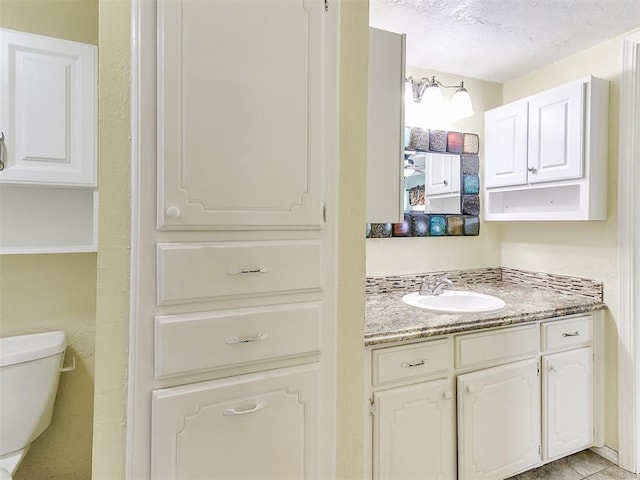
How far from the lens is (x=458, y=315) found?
164 centimetres

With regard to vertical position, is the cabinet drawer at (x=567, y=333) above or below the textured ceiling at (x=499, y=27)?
below

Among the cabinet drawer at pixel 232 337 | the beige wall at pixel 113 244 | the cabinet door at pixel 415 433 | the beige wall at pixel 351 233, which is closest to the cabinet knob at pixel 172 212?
the beige wall at pixel 113 244

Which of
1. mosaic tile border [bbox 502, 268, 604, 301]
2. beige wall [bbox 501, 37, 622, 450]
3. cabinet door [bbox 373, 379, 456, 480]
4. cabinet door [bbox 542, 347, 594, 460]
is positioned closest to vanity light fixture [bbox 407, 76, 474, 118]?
beige wall [bbox 501, 37, 622, 450]

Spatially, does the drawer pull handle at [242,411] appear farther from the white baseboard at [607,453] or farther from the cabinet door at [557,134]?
the white baseboard at [607,453]

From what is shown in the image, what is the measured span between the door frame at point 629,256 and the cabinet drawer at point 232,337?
70.8 inches

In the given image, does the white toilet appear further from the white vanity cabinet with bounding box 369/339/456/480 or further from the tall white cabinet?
the white vanity cabinet with bounding box 369/339/456/480

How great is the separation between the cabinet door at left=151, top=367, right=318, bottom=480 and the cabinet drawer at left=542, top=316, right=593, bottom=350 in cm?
131

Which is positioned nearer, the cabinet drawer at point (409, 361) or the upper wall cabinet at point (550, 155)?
the cabinet drawer at point (409, 361)

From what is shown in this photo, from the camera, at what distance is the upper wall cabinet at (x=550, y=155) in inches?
75.0

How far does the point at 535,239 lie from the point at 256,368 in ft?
6.90

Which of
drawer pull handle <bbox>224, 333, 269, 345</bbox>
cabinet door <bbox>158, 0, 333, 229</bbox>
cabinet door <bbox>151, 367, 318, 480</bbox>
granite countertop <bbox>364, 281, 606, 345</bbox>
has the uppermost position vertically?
cabinet door <bbox>158, 0, 333, 229</bbox>

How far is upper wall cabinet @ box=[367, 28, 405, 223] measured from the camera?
133cm

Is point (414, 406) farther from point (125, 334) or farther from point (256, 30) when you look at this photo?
point (256, 30)

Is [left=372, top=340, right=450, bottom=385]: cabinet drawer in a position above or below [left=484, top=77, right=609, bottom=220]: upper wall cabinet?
below
